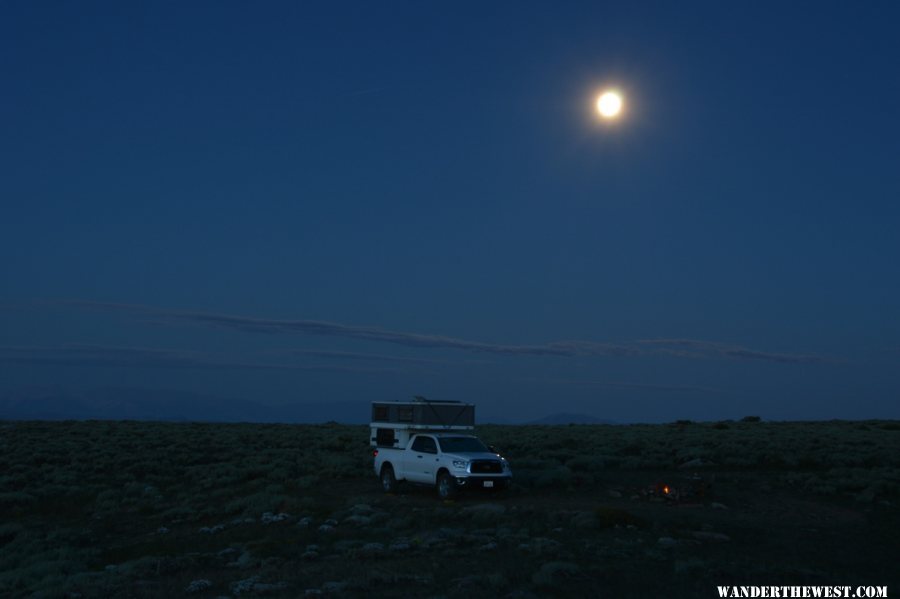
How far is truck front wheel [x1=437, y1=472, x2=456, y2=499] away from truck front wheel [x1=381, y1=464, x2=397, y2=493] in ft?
8.05

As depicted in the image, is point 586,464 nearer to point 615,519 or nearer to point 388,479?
point 388,479

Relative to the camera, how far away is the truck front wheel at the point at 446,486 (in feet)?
76.2

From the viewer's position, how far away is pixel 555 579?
13.0 metres

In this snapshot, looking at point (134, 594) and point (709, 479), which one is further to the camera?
point (709, 479)

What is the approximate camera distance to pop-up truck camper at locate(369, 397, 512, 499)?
2328cm

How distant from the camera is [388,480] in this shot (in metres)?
26.2

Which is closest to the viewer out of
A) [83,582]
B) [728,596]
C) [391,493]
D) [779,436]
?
[728,596]

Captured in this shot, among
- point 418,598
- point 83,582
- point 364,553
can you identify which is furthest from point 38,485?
point 418,598

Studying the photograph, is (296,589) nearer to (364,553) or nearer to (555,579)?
(364,553)

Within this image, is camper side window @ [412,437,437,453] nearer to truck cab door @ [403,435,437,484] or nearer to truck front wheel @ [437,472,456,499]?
truck cab door @ [403,435,437,484]

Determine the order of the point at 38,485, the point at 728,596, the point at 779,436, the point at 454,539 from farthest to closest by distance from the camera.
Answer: the point at 779,436 < the point at 38,485 < the point at 454,539 < the point at 728,596

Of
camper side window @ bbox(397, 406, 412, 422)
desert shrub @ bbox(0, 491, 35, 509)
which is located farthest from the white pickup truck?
desert shrub @ bbox(0, 491, 35, 509)

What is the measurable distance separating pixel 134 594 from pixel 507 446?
2694 centimetres

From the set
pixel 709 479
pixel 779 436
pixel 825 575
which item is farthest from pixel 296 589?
pixel 779 436
